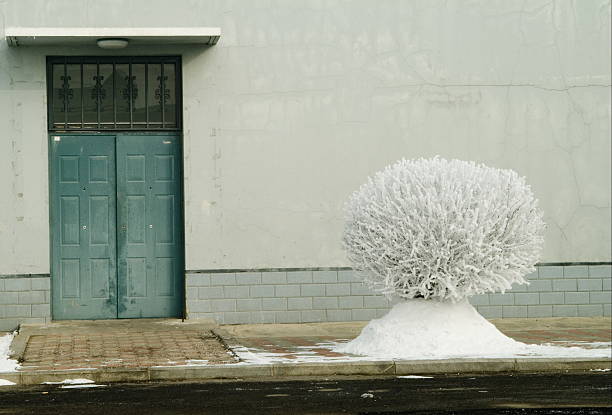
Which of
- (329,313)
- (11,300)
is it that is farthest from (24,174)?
(329,313)

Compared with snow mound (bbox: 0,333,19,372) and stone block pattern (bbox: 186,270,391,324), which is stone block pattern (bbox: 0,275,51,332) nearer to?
snow mound (bbox: 0,333,19,372)

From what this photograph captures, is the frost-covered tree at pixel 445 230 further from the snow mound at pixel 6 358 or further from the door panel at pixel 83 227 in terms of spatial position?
the door panel at pixel 83 227

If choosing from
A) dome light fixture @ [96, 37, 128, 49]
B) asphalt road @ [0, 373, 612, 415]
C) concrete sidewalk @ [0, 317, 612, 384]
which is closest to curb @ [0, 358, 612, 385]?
concrete sidewalk @ [0, 317, 612, 384]

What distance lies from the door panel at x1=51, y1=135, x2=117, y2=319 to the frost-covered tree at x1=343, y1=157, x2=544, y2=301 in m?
→ 4.20

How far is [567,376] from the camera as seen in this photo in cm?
1054

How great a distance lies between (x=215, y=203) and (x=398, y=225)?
3851 millimetres

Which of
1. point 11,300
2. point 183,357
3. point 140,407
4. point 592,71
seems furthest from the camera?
point 592,71

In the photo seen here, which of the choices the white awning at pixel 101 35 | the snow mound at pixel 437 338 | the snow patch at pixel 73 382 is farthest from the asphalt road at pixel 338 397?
the white awning at pixel 101 35

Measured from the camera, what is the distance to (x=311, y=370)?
10.8 metres

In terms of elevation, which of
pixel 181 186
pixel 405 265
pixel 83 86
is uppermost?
pixel 83 86

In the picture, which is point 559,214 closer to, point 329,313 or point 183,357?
point 329,313

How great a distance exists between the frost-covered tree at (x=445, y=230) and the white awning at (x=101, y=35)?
358cm

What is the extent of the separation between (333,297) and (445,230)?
12.4 feet

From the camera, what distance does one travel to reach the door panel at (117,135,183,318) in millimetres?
14891
